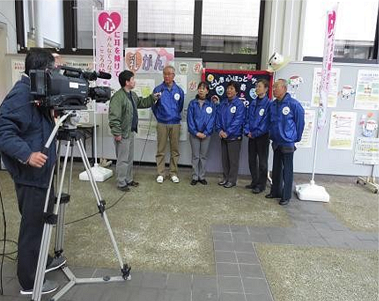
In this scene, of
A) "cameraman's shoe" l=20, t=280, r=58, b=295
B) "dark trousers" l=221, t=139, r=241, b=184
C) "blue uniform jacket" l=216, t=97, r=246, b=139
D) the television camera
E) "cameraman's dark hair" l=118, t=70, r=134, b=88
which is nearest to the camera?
the television camera

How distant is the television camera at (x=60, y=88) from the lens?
5.74 feet

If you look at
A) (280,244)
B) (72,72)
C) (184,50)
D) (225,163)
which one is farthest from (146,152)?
(72,72)

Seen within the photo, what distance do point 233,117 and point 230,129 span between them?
17cm

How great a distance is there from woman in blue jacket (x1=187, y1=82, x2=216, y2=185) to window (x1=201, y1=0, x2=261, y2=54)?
133 centimetres

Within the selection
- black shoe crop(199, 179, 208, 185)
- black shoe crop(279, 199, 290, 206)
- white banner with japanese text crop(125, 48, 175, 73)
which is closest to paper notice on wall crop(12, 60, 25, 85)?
white banner with japanese text crop(125, 48, 175, 73)

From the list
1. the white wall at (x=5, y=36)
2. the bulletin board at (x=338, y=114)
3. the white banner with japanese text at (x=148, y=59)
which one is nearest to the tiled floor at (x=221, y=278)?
the bulletin board at (x=338, y=114)

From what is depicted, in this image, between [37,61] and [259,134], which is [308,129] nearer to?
[259,134]

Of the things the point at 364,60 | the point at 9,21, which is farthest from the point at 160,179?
the point at 364,60

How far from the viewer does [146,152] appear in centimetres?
526

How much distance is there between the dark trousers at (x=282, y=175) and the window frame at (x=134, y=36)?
2091 mm

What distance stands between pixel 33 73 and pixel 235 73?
341 cm

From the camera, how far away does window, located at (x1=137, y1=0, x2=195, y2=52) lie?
541cm

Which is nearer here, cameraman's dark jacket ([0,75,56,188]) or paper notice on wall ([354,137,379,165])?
cameraman's dark jacket ([0,75,56,188])

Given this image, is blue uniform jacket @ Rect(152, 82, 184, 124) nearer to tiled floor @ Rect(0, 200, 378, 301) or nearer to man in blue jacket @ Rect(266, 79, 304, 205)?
man in blue jacket @ Rect(266, 79, 304, 205)
